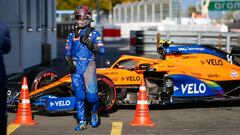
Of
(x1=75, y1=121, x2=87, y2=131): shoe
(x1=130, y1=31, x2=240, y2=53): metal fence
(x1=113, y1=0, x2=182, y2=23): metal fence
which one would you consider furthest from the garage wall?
(x1=113, y1=0, x2=182, y2=23): metal fence

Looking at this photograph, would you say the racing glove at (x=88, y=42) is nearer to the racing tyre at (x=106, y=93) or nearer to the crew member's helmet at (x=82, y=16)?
the crew member's helmet at (x=82, y=16)

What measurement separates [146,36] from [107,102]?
62.4 ft

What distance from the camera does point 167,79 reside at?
1223cm

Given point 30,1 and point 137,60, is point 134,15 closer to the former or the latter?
point 30,1

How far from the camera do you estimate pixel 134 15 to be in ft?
245

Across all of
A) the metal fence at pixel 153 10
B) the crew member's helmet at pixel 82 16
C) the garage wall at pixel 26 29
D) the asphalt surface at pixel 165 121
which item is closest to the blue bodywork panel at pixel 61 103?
the asphalt surface at pixel 165 121

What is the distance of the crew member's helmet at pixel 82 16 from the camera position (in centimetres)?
995

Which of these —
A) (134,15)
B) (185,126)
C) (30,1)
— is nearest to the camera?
(185,126)

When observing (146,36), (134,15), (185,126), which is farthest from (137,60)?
(134,15)

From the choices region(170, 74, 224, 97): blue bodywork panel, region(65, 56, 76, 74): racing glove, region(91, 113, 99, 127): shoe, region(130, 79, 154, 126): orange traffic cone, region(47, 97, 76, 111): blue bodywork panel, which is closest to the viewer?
region(65, 56, 76, 74): racing glove

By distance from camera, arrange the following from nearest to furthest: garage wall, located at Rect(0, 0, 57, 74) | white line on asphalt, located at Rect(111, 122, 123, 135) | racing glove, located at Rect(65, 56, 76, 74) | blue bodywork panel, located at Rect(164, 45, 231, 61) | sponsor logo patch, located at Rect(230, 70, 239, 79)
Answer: white line on asphalt, located at Rect(111, 122, 123, 135), racing glove, located at Rect(65, 56, 76, 74), sponsor logo patch, located at Rect(230, 70, 239, 79), blue bodywork panel, located at Rect(164, 45, 231, 61), garage wall, located at Rect(0, 0, 57, 74)

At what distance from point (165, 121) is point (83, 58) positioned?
212 cm

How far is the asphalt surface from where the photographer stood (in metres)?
9.89

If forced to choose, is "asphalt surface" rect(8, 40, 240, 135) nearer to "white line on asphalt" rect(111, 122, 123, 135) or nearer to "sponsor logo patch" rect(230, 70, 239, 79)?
"white line on asphalt" rect(111, 122, 123, 135)
